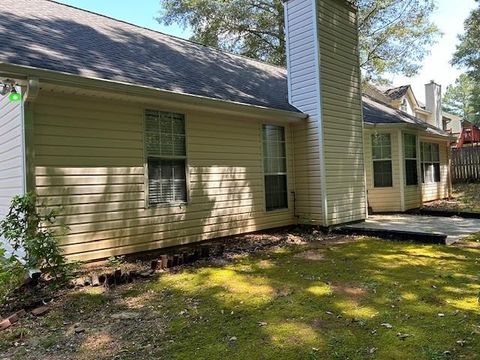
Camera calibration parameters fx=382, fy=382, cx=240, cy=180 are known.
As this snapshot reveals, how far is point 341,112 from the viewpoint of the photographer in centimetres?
924

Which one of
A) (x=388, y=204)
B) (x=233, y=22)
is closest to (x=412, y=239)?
(x=388, y=204)

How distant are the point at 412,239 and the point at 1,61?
733 cm

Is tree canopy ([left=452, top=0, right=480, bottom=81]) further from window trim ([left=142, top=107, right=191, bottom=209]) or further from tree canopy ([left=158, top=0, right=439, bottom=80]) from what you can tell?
window trim ([left=142, top=107, right=191, bottom=209])

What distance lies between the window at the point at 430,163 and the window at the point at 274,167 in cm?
701

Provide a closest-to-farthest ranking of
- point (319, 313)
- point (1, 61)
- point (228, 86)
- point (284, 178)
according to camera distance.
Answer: point (319, 313), point (1, 61), point (228, 86), point (284, 178)

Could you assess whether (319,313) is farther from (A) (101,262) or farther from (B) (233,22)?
(B) (233,22)

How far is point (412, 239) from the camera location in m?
7.46

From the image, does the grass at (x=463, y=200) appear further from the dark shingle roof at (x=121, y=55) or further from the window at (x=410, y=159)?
the dark shingle roof at (x=121, y=55)

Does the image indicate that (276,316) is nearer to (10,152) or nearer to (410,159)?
(10,152)

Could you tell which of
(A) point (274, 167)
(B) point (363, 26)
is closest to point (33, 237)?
(A) point (274, 167)

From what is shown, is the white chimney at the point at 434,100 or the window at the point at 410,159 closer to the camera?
the window at the point at 410,159

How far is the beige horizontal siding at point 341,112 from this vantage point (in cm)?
880

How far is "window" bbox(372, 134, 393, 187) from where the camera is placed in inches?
452

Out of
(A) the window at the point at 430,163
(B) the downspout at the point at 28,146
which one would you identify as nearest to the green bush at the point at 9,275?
(B) the downspout at the point at 28,146
